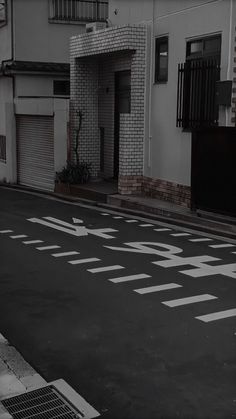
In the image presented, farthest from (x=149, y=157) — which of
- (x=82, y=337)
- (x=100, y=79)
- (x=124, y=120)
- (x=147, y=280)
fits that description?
(x=82, y=337)

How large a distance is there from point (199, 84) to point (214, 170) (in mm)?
2118

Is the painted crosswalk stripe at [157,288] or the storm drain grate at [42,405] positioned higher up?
the painted crosswalk stripe at [157,288]

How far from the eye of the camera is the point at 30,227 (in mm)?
11633

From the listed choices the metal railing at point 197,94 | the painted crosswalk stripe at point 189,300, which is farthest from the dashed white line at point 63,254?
the metal railing at point 197,94

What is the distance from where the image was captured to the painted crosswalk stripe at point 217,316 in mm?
6109

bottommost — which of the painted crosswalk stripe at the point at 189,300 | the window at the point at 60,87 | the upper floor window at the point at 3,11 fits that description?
the painted crosswalk stripe at the point at 189,300

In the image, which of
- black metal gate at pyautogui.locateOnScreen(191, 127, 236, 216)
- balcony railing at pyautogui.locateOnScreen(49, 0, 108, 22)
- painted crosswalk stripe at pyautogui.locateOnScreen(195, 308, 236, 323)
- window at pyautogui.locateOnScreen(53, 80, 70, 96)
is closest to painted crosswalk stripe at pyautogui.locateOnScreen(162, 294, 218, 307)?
painted crosswalk stripe at pyautogui.locateOnScreen(195, 308, 236, 323)

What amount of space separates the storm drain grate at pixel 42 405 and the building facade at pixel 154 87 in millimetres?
7951

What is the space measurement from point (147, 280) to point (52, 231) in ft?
12.9

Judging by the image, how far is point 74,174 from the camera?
1672 centimetres

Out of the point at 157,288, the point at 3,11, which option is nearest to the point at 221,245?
the point at 157,288

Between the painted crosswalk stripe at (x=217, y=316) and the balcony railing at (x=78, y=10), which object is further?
the balcony railing at (x=78, y=10)

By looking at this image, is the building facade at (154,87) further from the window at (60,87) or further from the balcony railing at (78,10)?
the balcony railing at (78,10)

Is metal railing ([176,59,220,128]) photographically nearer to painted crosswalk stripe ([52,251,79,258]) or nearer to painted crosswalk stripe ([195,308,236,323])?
painted crosswalk stripe ([52,251,79,258])
